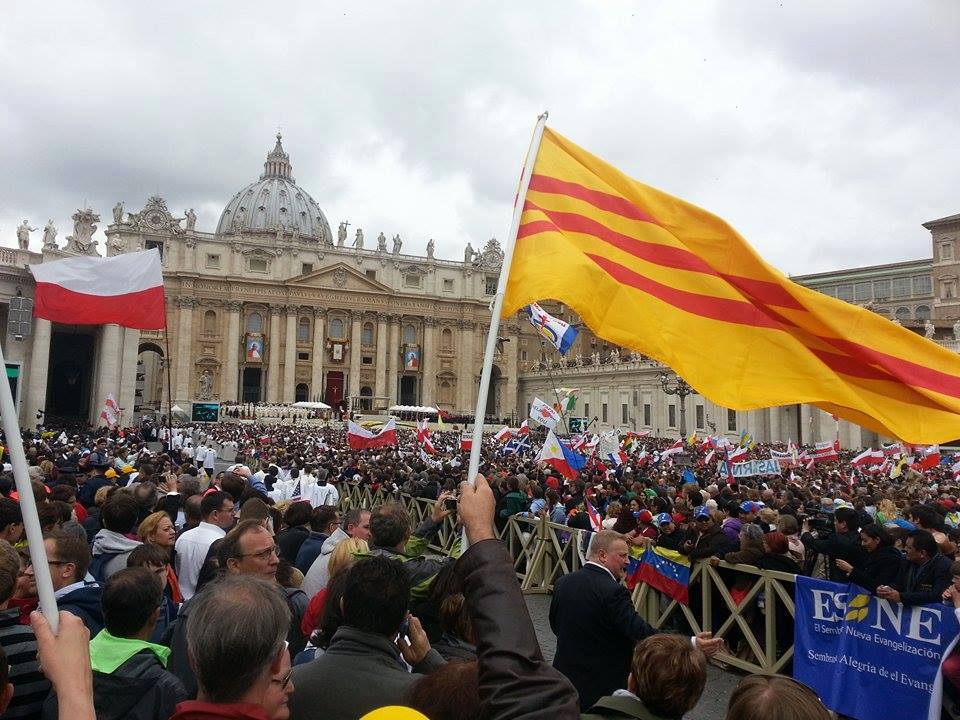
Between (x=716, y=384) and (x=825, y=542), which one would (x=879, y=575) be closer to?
(x=825, y=542)

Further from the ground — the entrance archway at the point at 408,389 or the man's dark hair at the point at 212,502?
the entrance archway at the point at 408,389

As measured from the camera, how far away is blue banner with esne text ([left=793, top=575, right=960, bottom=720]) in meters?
5.41

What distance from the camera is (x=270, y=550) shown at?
173 inches

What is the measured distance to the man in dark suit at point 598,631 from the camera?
438 cm

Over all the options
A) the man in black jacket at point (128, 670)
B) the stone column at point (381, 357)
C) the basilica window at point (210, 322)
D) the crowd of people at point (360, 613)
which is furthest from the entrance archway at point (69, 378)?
the man in black jacket at point (128, 670)

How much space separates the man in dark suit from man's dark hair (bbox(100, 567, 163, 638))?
2.48 meters

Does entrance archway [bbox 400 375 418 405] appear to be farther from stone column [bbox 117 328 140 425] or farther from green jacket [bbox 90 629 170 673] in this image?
green jacket [bbox 90 629 170 673]

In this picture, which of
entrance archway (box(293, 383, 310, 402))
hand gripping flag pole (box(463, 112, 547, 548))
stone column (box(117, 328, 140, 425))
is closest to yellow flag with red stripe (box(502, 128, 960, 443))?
hand gripping flag pole (box(463, 112, 547, 548))

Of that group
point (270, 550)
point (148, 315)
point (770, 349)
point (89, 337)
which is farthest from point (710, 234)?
point (89, 337)

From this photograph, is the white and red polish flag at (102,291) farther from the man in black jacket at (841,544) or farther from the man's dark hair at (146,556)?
the man in black jacket at (841,544)

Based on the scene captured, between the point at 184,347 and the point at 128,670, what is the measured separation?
247 ft

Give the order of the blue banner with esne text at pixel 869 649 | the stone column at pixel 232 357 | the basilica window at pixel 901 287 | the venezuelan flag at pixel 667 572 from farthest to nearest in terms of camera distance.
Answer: the stone column at pixel 232 357, the basilica window at pixel 901 287, the venezuelan flag at pixel 667 572, the blue banner with esne text at pixel 869 649

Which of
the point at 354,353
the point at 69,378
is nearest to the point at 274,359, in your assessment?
the point at 354,353

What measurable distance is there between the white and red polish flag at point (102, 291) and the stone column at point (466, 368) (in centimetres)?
7338
